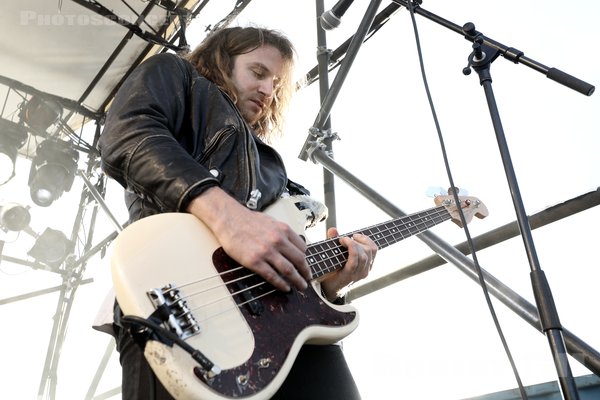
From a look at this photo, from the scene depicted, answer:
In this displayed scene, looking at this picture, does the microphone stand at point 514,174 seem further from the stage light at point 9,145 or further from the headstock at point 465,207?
the stage light at point 9,145

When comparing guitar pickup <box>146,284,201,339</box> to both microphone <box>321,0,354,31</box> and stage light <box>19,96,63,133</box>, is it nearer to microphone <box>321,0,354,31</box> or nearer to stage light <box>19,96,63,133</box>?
microphone <box>321,0,354,31</box>

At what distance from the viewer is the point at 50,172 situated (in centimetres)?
453

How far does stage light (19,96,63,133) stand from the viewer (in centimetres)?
454

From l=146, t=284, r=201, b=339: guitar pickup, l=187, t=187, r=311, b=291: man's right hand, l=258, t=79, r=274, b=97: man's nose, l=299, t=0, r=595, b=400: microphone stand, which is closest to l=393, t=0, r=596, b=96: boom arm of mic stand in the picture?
l=299, t=0, r=595, b=400: microphone stand

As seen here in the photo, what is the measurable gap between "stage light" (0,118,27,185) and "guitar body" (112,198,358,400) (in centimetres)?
410

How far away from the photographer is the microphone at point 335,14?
1859 mm

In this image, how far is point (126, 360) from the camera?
930mm

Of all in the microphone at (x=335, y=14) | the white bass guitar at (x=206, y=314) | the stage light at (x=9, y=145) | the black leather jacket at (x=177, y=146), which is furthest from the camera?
the stage light at (x=9, y=145)

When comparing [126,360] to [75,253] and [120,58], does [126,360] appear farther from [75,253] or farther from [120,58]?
[75,253]

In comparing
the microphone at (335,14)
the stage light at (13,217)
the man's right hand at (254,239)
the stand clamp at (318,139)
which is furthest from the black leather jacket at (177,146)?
the stage light at (13,217)

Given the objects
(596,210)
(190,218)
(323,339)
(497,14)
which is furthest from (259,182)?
(497,14)

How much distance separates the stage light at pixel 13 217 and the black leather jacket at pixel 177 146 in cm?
426

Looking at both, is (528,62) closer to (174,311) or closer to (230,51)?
(230,51)

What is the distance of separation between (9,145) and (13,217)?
0.76 meters
